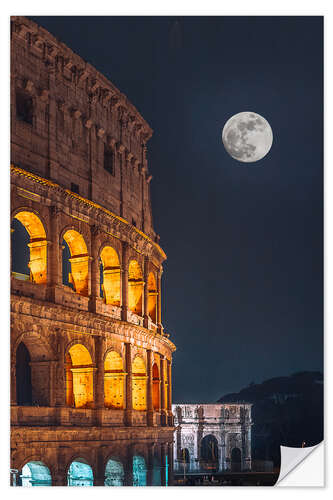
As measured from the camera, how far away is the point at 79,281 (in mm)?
19859

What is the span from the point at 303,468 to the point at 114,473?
5.86m

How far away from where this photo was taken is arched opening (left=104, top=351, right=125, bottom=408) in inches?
800

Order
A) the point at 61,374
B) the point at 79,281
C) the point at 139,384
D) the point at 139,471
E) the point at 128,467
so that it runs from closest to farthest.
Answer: the point at 61,374 < the point at 139,471 < the point at 128,467 < the point at 79,281 < the point at 139,384

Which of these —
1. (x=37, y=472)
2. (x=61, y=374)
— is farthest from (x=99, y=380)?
(x=37, y=472)

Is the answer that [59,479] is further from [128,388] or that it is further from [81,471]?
[128,388]

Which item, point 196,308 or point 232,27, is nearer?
point 232,27

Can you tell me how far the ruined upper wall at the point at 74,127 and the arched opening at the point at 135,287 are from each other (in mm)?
1200

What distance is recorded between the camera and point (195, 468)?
17.3 meters

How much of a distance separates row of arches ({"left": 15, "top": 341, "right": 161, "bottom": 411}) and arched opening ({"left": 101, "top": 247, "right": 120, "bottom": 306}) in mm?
1586

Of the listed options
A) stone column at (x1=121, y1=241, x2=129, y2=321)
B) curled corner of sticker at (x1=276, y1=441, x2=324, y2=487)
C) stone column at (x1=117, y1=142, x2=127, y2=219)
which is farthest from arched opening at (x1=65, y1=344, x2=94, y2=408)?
curled corner of sticker at (x1=276, y1=441, x2=324, y2=487)
